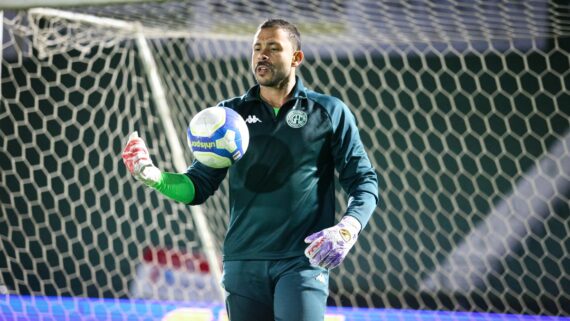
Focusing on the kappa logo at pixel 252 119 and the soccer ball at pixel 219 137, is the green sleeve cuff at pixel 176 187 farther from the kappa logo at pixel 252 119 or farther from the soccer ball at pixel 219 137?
the kappa logo at pixel 252 119

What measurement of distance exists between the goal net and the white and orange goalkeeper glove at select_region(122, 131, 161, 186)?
1.96 m

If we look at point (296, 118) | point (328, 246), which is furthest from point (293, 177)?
point (328, 246)

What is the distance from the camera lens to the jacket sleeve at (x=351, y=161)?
6.51ft

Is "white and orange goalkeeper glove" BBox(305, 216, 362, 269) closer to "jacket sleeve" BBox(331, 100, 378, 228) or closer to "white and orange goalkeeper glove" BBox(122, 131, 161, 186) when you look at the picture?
"jacket sleeve" BBox(331, 100, 378, 228)

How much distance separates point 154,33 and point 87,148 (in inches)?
72.2

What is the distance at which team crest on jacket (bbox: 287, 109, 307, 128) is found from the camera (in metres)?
2.01

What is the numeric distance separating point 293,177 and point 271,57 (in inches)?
14.2

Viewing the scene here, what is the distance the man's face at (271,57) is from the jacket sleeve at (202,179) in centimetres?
32

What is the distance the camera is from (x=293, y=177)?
6.46 ft

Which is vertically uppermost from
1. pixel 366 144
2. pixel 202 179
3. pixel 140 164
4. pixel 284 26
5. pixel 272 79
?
pixel 284 26

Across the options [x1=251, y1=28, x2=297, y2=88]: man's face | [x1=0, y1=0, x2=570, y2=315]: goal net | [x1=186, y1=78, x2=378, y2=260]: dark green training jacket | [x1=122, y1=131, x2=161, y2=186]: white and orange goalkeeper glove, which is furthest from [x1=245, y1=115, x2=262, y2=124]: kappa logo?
[x1=0, y1=0, x2=570, y2=315]: goal net

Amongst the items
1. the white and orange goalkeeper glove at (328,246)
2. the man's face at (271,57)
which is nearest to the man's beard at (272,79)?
the man's face at (271,57)

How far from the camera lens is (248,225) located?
1995 mm

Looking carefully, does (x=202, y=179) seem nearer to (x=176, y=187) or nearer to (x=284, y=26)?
(x=176, y=187)
